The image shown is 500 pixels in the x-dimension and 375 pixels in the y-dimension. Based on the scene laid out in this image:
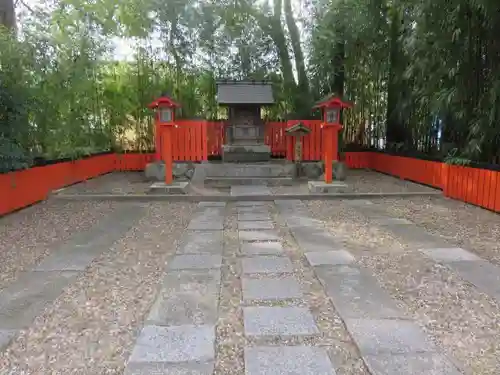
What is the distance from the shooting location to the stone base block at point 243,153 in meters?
8.55

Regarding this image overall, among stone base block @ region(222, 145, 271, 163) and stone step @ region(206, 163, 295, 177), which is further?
stone base block @ region(222, 145, 271, 163)

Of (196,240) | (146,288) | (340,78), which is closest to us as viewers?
(146,288)

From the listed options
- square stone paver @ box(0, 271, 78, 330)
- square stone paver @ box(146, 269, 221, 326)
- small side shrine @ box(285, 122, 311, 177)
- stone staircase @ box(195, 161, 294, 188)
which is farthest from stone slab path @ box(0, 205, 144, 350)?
small side shrine @ box(285, 122, 311, 177)

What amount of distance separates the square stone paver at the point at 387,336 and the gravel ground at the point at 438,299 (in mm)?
86

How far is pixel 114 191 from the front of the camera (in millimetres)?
6699

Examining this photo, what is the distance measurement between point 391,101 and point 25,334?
8.76 metres

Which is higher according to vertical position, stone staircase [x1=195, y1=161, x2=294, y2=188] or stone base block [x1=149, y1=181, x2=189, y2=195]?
stone staircase [x1=195, y1=161, x2=294, y2=188]

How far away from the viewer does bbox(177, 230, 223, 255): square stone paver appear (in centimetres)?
Answer: 347

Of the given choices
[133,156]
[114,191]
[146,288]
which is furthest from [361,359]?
[133,156]

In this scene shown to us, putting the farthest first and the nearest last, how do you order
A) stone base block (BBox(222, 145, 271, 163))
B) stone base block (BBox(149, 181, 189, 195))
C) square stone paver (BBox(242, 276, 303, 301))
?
1. stone base block (BBox(222, 145, 271, 163))
2. stone base block (BBox(149, 181, 189, 195))
3. square stone paver (BBox(242, 276, 303, 301))

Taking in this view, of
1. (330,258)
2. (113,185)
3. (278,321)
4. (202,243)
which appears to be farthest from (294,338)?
(113,185)

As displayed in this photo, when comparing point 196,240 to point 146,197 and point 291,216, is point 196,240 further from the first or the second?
point 146,197

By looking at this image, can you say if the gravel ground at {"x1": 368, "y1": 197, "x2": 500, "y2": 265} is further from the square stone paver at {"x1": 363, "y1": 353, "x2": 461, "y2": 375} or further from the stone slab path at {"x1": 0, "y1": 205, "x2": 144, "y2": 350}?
the stone slab path at {"x1": 0, "y1": 205, "x2": 144, "y2": 350}

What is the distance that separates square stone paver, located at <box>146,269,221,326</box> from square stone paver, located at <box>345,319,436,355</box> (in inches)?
30.8
